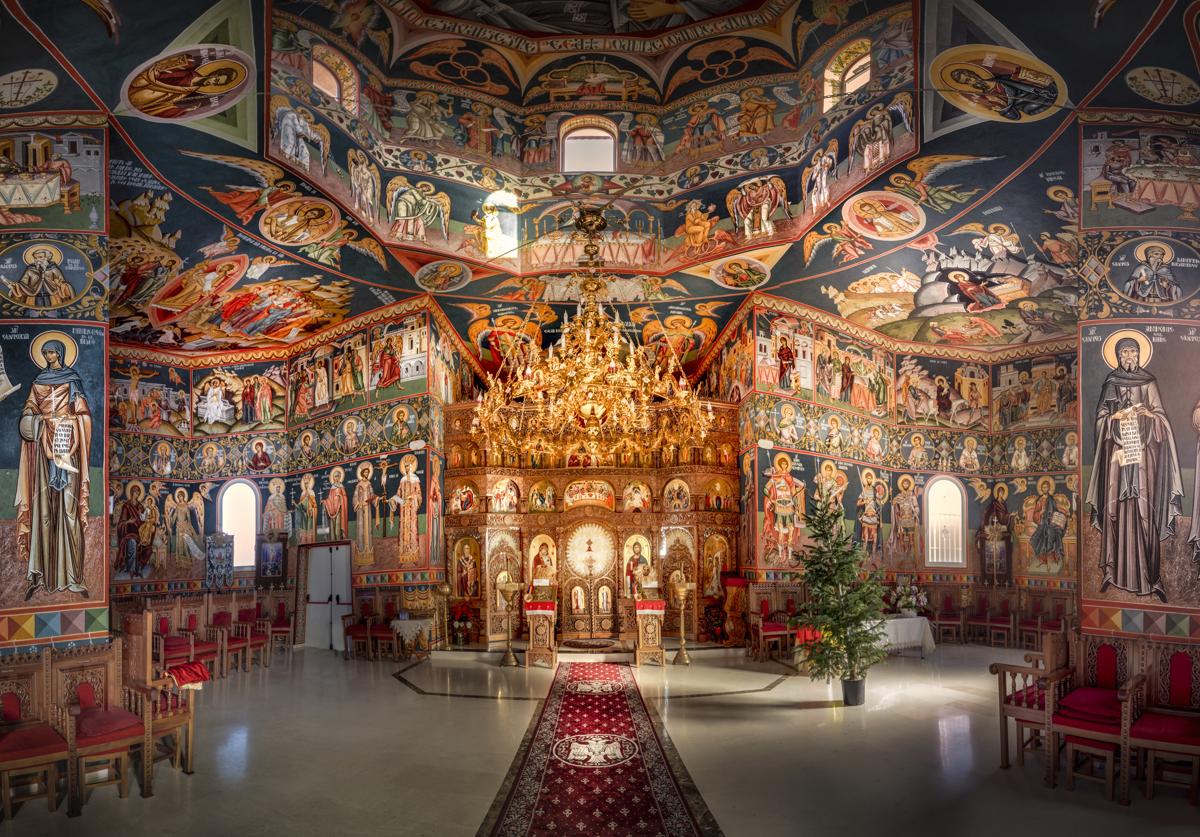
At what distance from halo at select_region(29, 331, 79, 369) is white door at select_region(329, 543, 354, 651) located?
10.3 metres

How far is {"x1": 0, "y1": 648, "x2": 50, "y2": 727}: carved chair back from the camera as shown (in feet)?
27.2

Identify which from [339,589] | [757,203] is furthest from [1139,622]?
[339,589]

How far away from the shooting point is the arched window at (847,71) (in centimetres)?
1270

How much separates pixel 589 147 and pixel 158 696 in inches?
453

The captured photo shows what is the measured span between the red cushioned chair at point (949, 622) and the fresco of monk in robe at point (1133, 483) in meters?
10.9

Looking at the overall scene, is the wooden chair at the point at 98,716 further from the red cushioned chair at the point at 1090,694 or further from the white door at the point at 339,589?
the white door at the point at 339,589

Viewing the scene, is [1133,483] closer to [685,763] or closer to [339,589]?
[685,763]

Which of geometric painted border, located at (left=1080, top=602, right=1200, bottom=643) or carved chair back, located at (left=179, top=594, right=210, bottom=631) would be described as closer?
geometric painted border, located at (left=1080, top=602, right=1200, bottom=643)

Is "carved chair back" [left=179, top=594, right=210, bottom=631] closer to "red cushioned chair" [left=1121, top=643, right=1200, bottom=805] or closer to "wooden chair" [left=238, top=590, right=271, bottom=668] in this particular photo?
"wooden chair" [left=238, top=590, right=271, bottom=668]

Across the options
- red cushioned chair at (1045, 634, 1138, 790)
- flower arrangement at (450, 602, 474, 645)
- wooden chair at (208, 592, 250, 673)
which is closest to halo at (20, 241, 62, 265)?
wooden chair at (208, 592, 250, 673)

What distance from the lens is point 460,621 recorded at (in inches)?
707

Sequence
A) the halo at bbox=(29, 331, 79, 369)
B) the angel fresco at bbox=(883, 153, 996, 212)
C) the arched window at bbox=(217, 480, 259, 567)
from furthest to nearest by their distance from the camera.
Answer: the arched window at bbox=(217, 480, 259, 567), the angel fresco at bbox=(883, 153, 996, 212), the halo at bbox=(29, 331, 79, 369)

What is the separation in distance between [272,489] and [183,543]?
2.28 m

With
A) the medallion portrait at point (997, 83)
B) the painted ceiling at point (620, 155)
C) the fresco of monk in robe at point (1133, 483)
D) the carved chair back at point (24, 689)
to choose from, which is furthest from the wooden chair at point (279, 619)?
the medallion portrait at point (997, 83)
